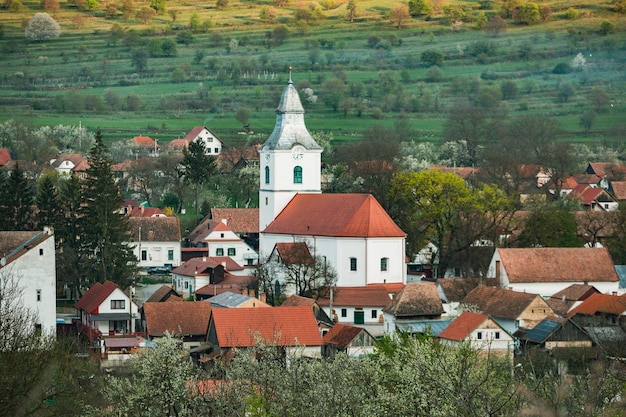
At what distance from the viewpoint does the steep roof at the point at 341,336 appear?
167 feet

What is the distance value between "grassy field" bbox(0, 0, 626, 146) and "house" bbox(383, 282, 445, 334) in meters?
62.8

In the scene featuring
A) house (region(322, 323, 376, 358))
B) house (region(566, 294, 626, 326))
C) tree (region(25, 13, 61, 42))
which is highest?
tree (region(25, 13, 61, 42))

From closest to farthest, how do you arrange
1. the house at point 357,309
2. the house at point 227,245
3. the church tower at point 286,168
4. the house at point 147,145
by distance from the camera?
the house at point 357,309
the church tower at point 286,168
the house at point 227,245
the house at point 147,145

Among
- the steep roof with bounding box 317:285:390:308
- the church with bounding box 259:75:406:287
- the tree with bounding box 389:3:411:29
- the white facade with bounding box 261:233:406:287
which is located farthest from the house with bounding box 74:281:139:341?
the tree with bounding box 389:3:411:29

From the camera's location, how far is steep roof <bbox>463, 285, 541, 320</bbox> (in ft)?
191

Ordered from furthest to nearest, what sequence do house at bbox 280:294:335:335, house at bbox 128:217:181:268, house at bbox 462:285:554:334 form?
house at bbox 128:217:181:268 → house at bbox 462:285:554:334 → house at bbox 280:294:335:335

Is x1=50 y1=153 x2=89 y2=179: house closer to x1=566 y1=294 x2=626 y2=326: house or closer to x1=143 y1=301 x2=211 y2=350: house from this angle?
x1=143 y1=301 x2=211 y2=350: house

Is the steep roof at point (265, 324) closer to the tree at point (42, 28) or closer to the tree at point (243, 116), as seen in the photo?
the tree at point (243, 116)

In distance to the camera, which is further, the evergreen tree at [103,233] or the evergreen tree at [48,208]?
the evergreen tree at [48,208]

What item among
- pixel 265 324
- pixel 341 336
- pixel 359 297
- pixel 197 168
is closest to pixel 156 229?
pixel 197 168

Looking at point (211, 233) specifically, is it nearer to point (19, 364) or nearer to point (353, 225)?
point (353, 225)

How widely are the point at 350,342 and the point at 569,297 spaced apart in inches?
588

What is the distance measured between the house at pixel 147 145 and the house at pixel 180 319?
58.4 metres

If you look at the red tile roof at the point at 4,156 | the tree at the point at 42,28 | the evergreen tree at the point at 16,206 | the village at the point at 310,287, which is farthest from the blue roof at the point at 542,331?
the tree at the point at 42,28
